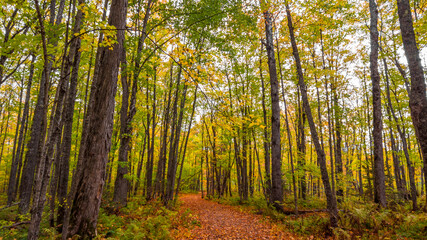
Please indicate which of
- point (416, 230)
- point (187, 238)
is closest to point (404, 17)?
point (416, 230)

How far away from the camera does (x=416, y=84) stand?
4852 millimetres

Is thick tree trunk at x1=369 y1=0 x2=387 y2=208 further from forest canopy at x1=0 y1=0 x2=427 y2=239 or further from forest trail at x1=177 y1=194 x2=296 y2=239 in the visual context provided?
forest trail at x1=177 y1=194 x2=296 y2=239

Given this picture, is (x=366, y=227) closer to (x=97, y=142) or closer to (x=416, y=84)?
(x=416, y=84)

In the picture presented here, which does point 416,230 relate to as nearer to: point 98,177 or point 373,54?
point 373,54

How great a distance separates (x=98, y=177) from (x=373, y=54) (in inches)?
466

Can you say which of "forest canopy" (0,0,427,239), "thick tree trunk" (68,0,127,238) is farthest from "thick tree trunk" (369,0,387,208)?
"thick tree trunk" (68,0,127,238)

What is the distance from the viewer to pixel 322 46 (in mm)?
13086

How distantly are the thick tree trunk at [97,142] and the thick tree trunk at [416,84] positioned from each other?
7.36 m

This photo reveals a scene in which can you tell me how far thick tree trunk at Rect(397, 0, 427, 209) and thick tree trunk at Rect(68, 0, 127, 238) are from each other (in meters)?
7.36

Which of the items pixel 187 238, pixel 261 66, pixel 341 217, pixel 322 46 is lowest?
pixel 187 238

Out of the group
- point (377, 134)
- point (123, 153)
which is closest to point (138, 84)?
point (123, 153)

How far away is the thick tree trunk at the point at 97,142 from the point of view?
12.3 ft

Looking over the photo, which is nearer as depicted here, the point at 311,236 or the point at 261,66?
the point at 311,236

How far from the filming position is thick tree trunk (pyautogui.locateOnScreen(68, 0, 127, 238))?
12.3 feet
